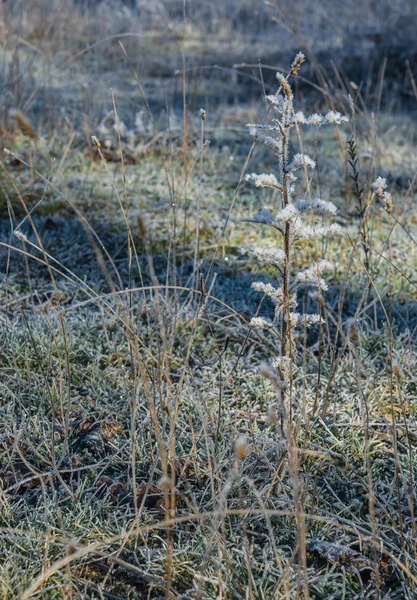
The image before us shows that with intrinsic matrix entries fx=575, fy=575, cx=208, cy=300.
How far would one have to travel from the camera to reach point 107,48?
8570 mm

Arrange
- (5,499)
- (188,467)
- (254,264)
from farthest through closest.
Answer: (254,264) → (188,467) → (5,499)

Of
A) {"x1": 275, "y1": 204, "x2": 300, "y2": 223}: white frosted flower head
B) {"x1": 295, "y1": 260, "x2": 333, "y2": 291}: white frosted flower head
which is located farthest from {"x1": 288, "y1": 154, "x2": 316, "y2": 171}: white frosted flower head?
{"x1": 295, "y1": 260, "x2": 333, "y2": 291}: white frosted flower head

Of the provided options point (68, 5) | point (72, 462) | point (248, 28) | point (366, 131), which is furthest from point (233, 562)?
point (248, 28)

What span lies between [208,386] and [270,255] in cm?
81

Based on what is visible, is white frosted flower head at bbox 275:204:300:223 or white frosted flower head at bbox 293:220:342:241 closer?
white frosted flower head at bbox 275:204:300:223

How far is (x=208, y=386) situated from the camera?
7.14ft

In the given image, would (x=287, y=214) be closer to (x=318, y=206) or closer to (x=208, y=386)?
(x=318, y=206)

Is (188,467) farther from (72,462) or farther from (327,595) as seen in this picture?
(327,595)

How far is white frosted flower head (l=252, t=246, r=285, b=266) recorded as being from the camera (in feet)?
4.93

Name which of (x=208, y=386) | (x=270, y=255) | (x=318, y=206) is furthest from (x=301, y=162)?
(x=208, y=386)

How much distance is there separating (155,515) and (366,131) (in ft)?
14.3

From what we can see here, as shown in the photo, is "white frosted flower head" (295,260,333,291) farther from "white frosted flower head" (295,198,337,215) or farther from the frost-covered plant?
"white frosted flower head" (295,198,337,215)

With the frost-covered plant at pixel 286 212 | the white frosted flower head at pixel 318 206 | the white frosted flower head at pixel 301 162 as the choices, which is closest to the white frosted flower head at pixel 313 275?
the frost-covered plant at pixel 286 212

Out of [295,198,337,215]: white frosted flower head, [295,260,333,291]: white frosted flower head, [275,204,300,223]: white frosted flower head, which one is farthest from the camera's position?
[295,260,333,291]: white frosted flower head
